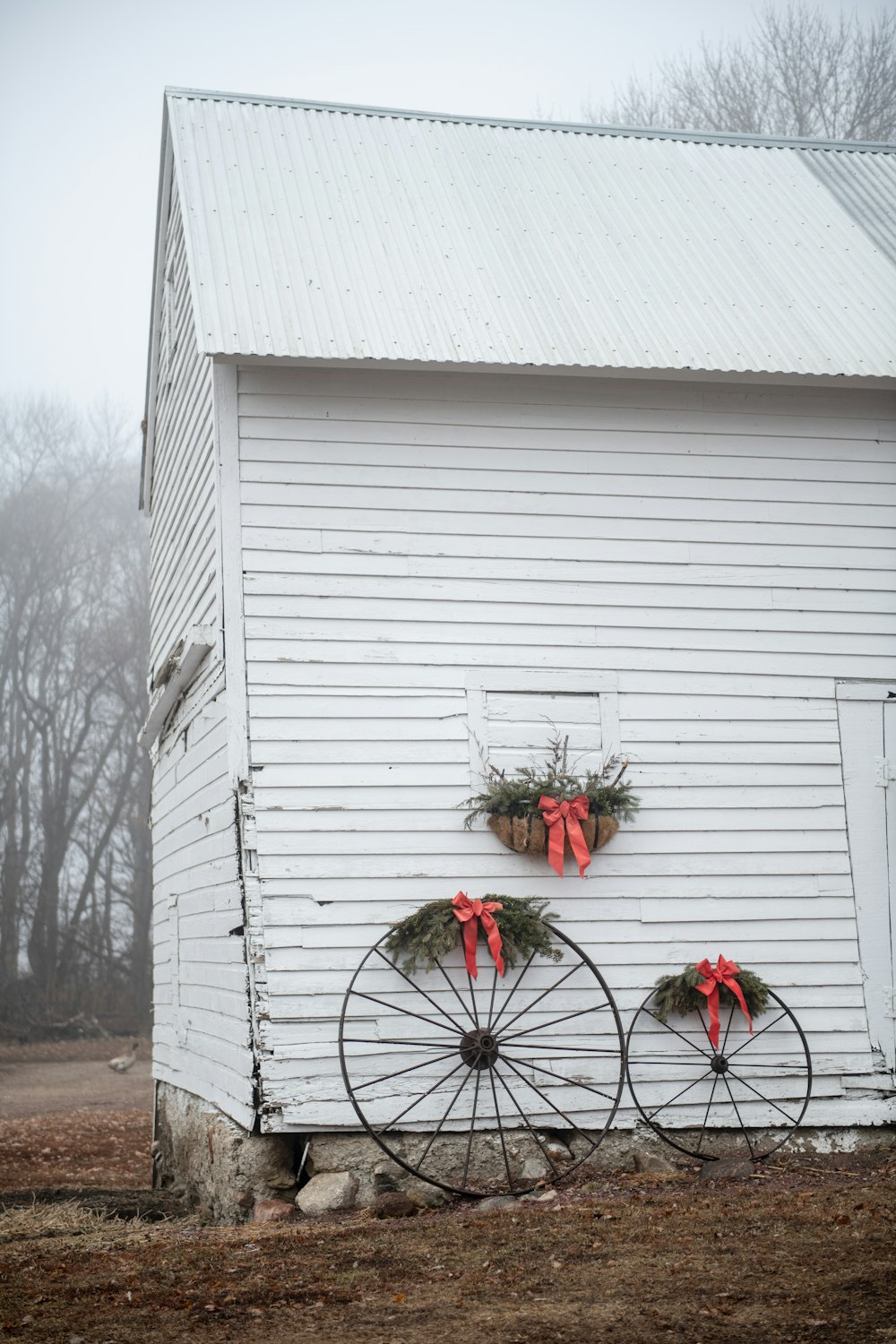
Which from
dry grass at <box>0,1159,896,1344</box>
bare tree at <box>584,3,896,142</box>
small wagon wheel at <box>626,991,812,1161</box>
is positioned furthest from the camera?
bare tree at <box>584,3,896,142</box>

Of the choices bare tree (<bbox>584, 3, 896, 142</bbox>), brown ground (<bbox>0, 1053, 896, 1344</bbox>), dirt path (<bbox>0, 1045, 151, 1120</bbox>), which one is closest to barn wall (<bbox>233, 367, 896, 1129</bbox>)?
brown ground (<bbox>0, 1053, 896, 1344</bbox>)

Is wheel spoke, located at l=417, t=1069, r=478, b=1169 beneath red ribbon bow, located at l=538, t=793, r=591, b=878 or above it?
beneath

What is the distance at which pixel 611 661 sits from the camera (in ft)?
24.9

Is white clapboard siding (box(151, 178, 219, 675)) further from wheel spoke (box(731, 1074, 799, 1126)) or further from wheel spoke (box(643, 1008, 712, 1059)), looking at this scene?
wheel spoke (box(731, 1074, 799, 1126))

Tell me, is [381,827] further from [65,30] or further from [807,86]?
[65,30]

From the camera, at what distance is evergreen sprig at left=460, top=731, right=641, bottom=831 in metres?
7.11

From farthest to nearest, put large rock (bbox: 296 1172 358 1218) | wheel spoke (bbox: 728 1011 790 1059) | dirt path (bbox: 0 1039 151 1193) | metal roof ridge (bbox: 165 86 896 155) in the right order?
1. dirt path (bbox: 0 1039 151 1193)
2. metal roof ridge (bbox: 165 86 896 155)
3. wheel spoke (bbox: 728 1011 790 1059)
4. large rock (bbox: 296 1172 358 1218)

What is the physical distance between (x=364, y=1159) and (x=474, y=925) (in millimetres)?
1307

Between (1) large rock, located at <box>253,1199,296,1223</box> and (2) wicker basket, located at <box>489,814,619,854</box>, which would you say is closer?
(1) large rock, located at <box>253,1199,296,1223</box>

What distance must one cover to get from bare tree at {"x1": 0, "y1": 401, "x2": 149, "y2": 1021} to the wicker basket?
2280 cm

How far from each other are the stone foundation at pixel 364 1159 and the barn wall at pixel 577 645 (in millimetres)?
165

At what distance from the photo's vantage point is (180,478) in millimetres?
9453

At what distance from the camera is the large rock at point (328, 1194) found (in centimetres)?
655

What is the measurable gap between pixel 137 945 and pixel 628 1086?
2440 cm
